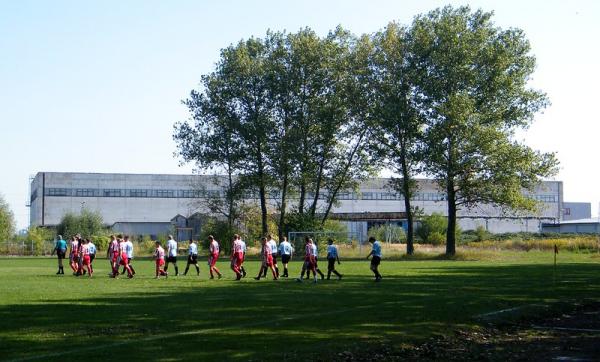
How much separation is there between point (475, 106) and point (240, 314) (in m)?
46.0

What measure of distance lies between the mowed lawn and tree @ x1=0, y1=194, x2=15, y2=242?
6450 cm

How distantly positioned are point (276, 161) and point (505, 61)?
2156cm

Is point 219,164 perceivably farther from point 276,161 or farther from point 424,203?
point 424,203

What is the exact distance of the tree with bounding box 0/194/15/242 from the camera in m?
91.1

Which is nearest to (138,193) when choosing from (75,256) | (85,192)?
(85,192)

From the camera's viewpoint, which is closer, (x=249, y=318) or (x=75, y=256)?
(x=249, y=318)

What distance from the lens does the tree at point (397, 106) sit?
62.3 meters

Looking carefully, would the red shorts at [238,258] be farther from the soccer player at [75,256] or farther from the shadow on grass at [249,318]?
the soccer player at [75,256]

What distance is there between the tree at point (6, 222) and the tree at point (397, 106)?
163 ft

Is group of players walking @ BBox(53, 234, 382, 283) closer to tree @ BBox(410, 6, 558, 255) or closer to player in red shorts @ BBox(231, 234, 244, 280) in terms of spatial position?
player in red shorts @ BBox(231, 234, 244, 280)

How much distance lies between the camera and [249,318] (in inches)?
708

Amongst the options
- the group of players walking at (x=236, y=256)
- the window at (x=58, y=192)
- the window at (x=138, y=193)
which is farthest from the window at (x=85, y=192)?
the group of players walking at (x=236, y=256)

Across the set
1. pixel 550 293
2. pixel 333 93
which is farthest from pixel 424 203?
pixel 550 293

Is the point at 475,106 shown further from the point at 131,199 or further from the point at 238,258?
the point at 131,199
